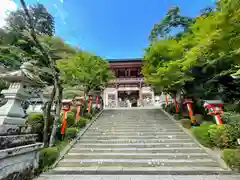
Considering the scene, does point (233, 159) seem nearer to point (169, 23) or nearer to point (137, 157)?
point (137, 157)

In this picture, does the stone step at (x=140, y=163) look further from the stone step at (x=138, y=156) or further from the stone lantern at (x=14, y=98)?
the stone lantern at (x=14, y=98)

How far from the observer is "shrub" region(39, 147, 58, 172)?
3.95 metres

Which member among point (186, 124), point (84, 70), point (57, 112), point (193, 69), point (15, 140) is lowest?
point (186, 124)

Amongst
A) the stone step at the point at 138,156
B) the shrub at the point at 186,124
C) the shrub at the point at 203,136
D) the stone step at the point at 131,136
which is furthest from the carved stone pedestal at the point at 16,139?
the shrub at the point at 186,124

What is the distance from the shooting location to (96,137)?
6488 millimetres

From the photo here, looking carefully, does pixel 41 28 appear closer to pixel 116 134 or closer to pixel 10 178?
pixel 116 134

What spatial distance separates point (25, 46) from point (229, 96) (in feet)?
47.3

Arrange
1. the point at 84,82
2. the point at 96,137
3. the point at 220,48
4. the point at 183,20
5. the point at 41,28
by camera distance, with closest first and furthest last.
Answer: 1. the point at 220,48
2. the point at 96,137
3. the point at 84,82
4. the point at 183,20
5. the point at 41,28

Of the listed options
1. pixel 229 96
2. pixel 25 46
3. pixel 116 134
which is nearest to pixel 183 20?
pixel 229 96

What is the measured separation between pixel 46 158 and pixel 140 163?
2.92 meters

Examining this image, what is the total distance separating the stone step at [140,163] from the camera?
428 centimetres

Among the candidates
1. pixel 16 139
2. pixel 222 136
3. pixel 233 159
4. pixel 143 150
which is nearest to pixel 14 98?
pixel 16 139

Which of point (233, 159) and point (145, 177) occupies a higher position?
point (233, 159)

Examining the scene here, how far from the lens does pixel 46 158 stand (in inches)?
161
